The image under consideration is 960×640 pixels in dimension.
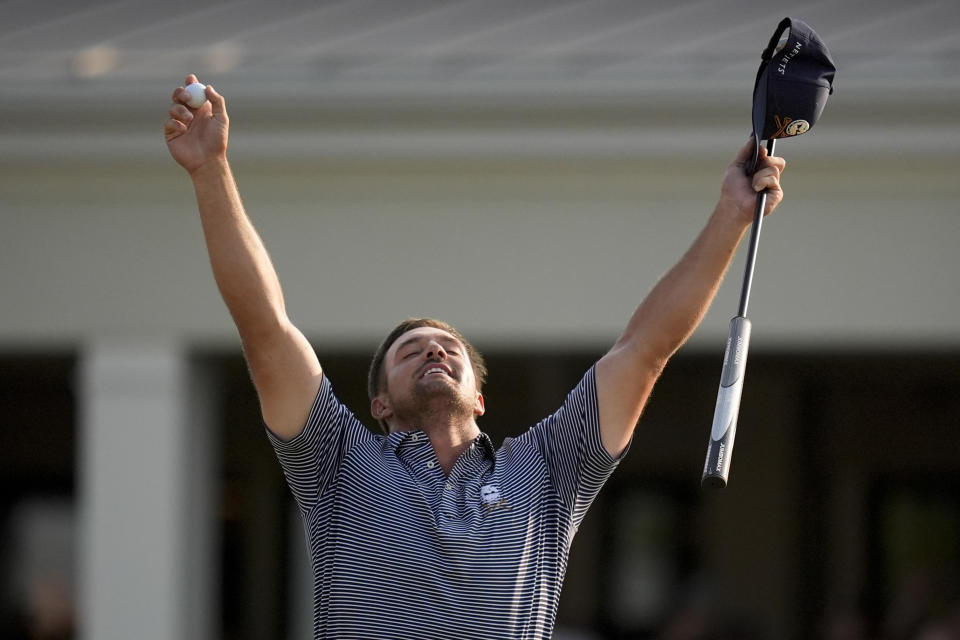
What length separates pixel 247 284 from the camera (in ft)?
8.03

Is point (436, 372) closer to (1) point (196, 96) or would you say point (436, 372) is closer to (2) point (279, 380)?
(2) point (279, 380)

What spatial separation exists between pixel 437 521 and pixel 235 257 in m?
0.58

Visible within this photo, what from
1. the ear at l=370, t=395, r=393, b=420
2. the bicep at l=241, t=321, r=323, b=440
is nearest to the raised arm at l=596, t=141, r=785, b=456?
the ear at l=370, t=395, r=393, b=420

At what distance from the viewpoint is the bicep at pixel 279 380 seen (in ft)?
8.08

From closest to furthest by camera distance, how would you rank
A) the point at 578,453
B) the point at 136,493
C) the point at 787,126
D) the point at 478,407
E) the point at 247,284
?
the point at 247,284 < the point at 578,453 < the point at 787,126 < the point at 478,407 < the point at 136,493

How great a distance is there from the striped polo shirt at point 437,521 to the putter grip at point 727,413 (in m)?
0.29

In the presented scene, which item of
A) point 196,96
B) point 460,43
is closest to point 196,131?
point 196,96

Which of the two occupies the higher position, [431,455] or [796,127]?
[796,127]

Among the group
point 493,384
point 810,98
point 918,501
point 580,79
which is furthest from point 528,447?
point 918,501

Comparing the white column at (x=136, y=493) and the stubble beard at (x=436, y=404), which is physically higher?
the stubble beard at (x=436, y=404)

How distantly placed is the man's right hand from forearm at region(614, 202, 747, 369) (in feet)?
2.75

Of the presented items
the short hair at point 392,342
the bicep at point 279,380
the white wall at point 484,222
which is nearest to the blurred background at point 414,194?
the white wall at point 484,222

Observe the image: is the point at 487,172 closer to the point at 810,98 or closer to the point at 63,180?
the point at 63,180

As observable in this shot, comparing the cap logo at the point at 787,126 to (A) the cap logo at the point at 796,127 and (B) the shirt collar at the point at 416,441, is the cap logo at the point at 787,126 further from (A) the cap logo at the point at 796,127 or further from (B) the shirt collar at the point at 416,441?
(B) the shirt collar at the point at 416,441
